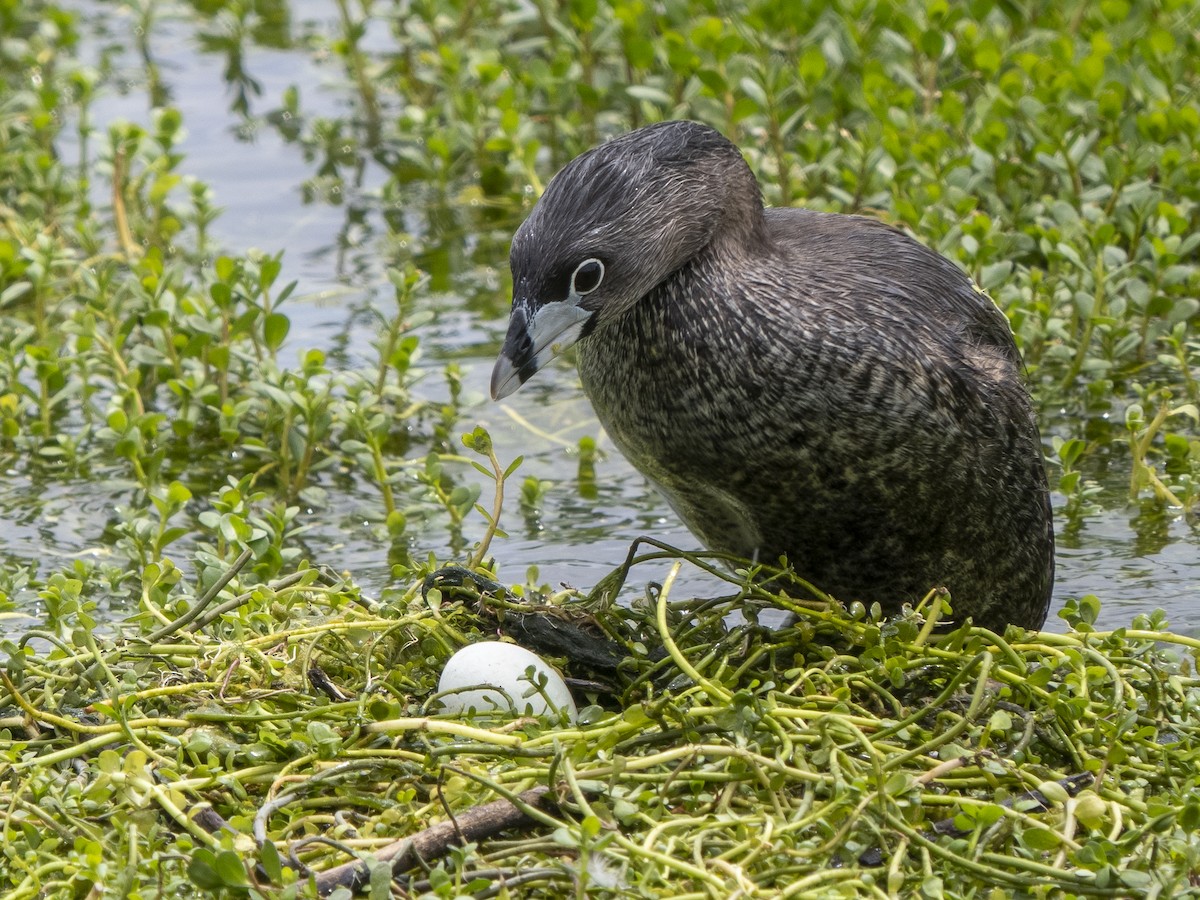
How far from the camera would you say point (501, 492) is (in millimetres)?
4594

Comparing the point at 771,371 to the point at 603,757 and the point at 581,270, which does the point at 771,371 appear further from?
the point at 603,757

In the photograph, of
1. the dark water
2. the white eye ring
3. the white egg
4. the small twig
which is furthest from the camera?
the dark water

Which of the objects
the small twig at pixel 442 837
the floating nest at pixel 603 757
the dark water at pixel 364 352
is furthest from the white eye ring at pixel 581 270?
the dark water at pixel 364 352

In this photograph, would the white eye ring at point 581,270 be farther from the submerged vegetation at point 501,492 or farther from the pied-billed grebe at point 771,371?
the submerged vegetation at point 501,492

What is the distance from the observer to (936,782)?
3.98 m

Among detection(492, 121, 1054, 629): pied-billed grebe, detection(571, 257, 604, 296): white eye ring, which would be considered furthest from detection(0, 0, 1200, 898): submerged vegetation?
detection(571, 257, 604, 296): white eye ring

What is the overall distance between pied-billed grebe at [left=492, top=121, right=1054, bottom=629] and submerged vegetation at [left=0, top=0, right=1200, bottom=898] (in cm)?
29

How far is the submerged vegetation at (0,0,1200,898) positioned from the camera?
12.4 ft

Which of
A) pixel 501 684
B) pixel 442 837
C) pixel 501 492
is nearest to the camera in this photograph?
pixel 442 837

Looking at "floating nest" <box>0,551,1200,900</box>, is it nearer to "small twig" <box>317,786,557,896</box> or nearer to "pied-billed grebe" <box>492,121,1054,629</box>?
"small twig" <box>317,786,557,896</box>

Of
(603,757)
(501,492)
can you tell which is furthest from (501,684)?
(501,492)

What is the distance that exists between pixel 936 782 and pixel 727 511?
1.09m

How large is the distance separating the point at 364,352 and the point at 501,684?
3185mm

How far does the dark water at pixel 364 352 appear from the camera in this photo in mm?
5801
